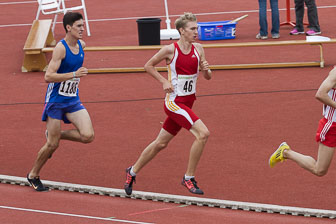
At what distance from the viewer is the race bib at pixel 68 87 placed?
7.93 metres

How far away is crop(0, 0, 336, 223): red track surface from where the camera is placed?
8188 mm

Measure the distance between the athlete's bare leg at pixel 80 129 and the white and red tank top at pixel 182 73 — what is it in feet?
3.19

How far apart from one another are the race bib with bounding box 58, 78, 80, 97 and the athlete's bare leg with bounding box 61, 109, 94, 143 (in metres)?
0.23

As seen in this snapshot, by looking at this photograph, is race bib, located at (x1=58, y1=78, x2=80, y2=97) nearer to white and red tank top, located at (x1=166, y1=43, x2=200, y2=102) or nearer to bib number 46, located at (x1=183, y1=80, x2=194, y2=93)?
white and red tank top, located at (x1=166, y1=43, x2=200, y2=102)

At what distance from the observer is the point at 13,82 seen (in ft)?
45.0

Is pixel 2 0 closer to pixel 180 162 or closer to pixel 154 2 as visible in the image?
pixel 154 2

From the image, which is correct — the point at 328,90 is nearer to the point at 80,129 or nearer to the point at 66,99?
the point at 80,129

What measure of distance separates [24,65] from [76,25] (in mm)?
6897

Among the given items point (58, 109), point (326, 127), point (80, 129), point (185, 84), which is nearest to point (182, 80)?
point (185, 84)

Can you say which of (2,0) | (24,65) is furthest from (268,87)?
(2,0)

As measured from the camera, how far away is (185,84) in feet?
25.0

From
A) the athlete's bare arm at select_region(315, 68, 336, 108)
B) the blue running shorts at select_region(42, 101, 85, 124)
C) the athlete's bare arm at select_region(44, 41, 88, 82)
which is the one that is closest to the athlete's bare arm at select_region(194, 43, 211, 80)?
the athlete's bare arm at select_region(44, 41, 88, 82)

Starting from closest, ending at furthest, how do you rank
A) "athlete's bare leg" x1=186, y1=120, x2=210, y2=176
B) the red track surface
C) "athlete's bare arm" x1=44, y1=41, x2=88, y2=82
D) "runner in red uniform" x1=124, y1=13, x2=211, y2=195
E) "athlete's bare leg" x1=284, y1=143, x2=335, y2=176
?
"athlete's bare leg" x1=284, y1=143, x2=335, y2=176, "athlete's bare leg" x1=186, y1=120, x2=210, y2=176, "runner in red uniform" x1=124, y1=13, x2=211, y2=195, "athlete's bare arm" x1=44, y1=41, x2=88, y2=82, the red track surface

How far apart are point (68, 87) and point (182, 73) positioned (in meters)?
1.30
